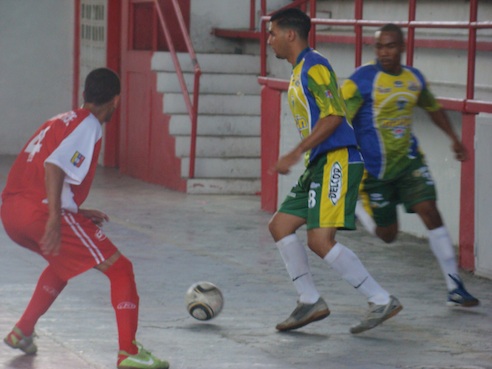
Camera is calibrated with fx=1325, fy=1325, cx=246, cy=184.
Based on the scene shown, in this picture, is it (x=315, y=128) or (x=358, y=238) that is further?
(x=358, y=238)

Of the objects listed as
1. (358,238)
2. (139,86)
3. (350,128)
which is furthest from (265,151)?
(350,128)

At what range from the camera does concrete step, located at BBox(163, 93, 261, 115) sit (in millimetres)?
16172

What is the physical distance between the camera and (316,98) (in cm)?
748

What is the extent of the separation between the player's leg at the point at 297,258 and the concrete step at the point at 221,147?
7995 mm

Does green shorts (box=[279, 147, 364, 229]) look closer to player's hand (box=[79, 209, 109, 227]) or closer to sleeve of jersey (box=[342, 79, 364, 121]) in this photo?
sleeve of jersey (box=[342, 79, 364, 121])

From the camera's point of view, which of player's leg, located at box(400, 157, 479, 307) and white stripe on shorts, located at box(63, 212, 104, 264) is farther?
player's leg, located at box(400, 157, 479, 307)

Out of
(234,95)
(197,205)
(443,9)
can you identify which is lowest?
(197,205)

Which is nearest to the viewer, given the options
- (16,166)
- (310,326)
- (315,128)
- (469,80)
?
(16,166)

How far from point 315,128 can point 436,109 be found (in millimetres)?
1749

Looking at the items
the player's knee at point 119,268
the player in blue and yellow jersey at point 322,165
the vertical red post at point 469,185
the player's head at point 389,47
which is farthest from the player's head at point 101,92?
the vertical red post at point 469,185

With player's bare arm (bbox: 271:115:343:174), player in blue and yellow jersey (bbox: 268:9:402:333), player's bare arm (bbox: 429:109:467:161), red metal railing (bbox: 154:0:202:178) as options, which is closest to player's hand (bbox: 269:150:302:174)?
player's bare arm (bbox: 271:115:343:174)

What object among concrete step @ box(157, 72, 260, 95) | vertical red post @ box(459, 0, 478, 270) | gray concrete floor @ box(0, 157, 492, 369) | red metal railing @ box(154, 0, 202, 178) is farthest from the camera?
concrete step @ box(157, 72, 260, 95)

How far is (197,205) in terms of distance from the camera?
47.3 ft

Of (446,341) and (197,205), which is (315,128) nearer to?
A: (446,341)
